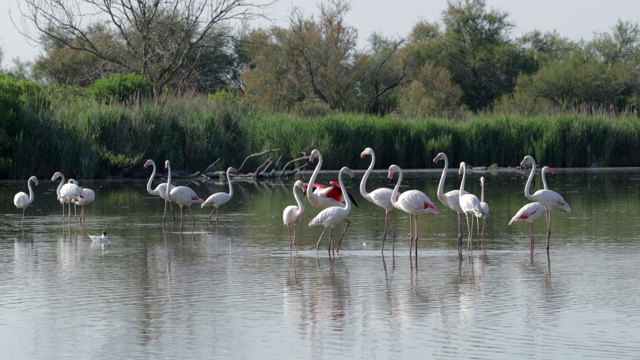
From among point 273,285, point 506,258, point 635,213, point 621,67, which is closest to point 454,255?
point 506,258

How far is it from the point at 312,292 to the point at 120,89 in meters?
24.9

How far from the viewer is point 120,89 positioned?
112 ft

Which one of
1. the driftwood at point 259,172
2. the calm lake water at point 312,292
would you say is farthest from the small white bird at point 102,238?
the driftwood at point 259,172

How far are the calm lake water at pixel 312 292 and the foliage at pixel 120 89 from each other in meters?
17.0

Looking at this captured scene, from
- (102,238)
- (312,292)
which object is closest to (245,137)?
(102,238)

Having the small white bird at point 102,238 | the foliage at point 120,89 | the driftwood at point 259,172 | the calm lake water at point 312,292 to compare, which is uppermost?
the foliage at point 120,89

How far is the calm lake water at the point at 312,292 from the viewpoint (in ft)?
26.4

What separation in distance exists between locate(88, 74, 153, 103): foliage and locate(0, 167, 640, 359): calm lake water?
17037 mm

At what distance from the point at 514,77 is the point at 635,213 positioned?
40115 millimetres

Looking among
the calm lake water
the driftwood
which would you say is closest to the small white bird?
the calm lake water

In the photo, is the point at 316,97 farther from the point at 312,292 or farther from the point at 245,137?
the point at 312,292

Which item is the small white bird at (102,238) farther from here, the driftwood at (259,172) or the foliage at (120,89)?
the foliage at (120,89)

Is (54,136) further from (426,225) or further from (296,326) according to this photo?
(296,326)

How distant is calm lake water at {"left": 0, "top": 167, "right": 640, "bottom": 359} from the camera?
8039 mm
